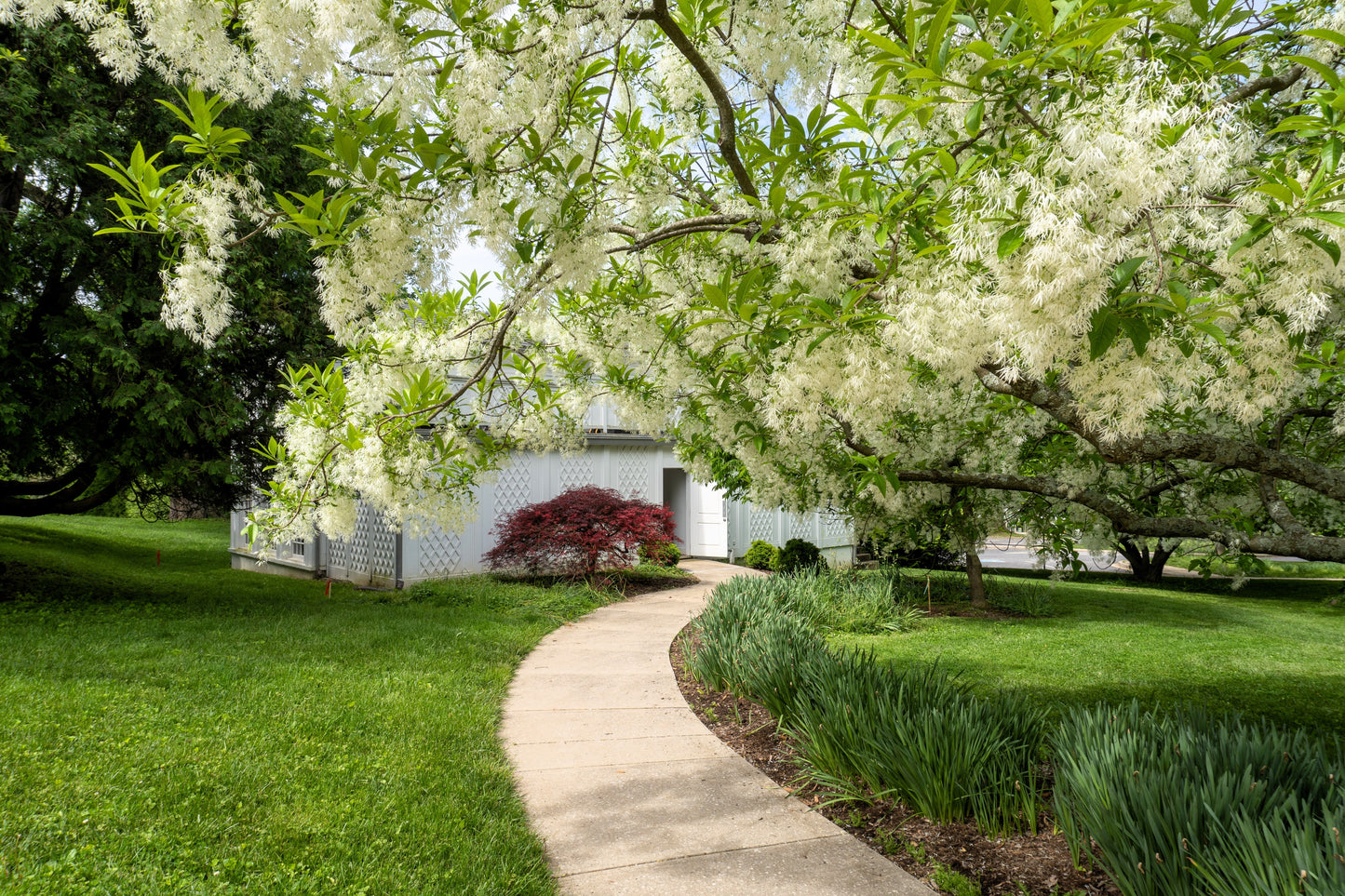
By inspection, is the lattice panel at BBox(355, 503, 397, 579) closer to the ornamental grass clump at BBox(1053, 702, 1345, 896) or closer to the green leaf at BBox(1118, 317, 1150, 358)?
the ornamental grass clump at BBox(1053, 702, 1345, 896)

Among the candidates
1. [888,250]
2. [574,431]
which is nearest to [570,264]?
[888,250]

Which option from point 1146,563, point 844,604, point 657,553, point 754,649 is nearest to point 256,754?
point 754,649

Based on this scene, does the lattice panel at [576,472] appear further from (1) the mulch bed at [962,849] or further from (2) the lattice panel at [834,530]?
(1) the mulch bed at [962,849]

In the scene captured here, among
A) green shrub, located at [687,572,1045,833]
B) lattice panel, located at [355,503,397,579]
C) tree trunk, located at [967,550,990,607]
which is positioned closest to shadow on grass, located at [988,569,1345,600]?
tree trunk, located at [967,550,990,607]

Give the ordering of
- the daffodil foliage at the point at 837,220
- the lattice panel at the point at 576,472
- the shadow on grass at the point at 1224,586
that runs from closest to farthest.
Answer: the daffodil foliage at the point at 837,220
the lattice panel at the point at 576,472
the shadow on grass at the point at 1224,586

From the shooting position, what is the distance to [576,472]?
1430 cm

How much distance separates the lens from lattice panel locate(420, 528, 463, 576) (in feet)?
39.4

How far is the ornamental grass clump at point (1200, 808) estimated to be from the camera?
6.99ft

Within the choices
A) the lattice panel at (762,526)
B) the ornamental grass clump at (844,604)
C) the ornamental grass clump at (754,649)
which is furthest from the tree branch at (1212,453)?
the lattice panel at (762,526)

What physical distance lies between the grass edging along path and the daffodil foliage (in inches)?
54.3

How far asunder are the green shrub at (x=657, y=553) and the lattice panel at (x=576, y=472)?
80.0 inches

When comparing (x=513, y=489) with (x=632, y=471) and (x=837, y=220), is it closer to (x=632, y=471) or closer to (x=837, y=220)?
(x=632, y=471)

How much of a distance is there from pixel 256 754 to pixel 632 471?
1121 centimetres

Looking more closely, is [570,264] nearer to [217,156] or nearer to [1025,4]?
[217,156]
